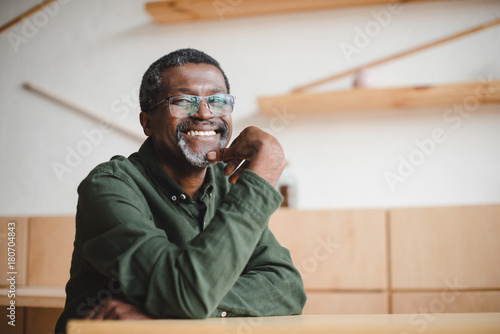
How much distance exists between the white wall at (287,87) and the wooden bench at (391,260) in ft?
1.28

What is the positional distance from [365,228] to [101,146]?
1.75 m

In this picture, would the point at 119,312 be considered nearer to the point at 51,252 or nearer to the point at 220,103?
the point at 220,103

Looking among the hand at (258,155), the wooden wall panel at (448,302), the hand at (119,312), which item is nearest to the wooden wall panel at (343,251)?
the wooden wall panel at (448,302)

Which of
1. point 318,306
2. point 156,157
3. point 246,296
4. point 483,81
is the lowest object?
point 318,306

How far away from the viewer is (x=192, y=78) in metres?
1.42

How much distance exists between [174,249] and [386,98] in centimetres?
196

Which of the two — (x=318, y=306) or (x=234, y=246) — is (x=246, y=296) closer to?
(x=234, y=246)

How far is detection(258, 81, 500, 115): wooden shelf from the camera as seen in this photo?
2.56 m

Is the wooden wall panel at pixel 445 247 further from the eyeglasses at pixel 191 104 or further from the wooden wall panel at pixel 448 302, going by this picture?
the eyeglasses at pixel 191 104

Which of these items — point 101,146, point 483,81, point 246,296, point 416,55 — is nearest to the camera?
point 246,296

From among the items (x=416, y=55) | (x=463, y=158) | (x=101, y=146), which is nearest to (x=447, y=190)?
(x=463, y=158)

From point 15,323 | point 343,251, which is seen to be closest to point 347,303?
point 343,251

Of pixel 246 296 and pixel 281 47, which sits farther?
pixel 281 47

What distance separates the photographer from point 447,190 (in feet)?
8.98
